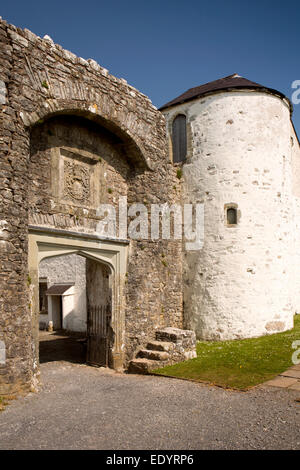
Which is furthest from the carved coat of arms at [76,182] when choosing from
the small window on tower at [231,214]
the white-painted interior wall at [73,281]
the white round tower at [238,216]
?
the white-painted interior wall at [73,281]

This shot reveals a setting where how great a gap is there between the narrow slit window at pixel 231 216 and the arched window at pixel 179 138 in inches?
87.3

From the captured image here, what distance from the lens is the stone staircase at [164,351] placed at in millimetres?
8047

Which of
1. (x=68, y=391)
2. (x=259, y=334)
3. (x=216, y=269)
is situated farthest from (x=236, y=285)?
(x=68, y=391)

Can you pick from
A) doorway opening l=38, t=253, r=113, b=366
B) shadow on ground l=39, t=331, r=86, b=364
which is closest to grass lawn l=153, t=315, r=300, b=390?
doorway opening l=38, t=253, r=113, b=366

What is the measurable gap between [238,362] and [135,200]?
167 inches

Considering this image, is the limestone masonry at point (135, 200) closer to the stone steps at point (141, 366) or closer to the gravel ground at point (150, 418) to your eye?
the stone steps at point (141, 366)

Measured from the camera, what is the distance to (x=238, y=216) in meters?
10.8

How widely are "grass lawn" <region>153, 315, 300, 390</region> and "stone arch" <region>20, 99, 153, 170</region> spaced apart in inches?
182

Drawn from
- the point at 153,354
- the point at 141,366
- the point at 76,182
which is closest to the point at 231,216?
the point at 153,354

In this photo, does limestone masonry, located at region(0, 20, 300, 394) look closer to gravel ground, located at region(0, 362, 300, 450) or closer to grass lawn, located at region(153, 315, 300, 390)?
grass lawn, located at region(153, 315, 300, 390)

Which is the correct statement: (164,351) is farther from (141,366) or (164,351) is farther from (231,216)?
(231,216)

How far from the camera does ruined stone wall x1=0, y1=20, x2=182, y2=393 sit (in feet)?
20.2

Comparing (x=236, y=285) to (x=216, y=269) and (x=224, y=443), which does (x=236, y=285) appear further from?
(x=224, y=443)
